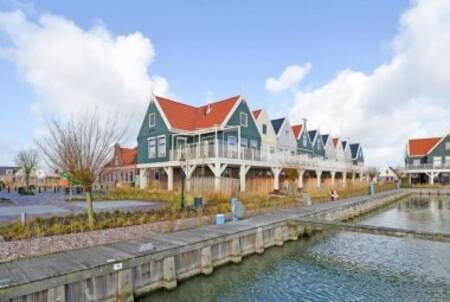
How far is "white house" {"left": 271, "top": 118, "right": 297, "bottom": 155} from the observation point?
36438mm

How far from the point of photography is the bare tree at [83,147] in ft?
37.1

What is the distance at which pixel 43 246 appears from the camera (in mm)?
8766

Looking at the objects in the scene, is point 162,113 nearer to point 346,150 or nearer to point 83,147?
point 83,147

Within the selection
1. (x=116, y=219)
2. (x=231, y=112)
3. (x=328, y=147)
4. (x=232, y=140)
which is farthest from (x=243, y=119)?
(x=328, y=147)

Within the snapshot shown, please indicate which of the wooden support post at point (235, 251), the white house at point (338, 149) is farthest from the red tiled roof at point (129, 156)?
the white house at point (338, 149)

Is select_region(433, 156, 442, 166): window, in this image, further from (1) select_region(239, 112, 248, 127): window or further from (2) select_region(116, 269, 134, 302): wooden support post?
(2) select_region(116, 269, 134, 302): wooden support post

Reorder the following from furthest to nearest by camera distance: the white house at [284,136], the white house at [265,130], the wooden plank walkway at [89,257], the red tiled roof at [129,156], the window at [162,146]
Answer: the red tiled roof at [129,156] → the white house at [284,136] → the white house at [265,130] → the window at [162,146] → the wooden plank walkway at [89,257]

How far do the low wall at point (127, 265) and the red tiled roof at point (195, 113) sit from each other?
17.0 meters

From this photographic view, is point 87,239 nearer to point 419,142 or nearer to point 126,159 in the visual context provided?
point 126,159

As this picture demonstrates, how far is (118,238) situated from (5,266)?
358 centimetres

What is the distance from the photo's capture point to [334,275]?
10.1 m

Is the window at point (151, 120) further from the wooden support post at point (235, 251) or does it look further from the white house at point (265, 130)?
the wooden support post at point (235, 251)

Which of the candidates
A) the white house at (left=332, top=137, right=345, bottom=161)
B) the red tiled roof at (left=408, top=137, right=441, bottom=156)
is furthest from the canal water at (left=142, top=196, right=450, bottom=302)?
the red tiled roof at (left=408, top=137, right=441, bottom=156)

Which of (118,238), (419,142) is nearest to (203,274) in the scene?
(118,238)
